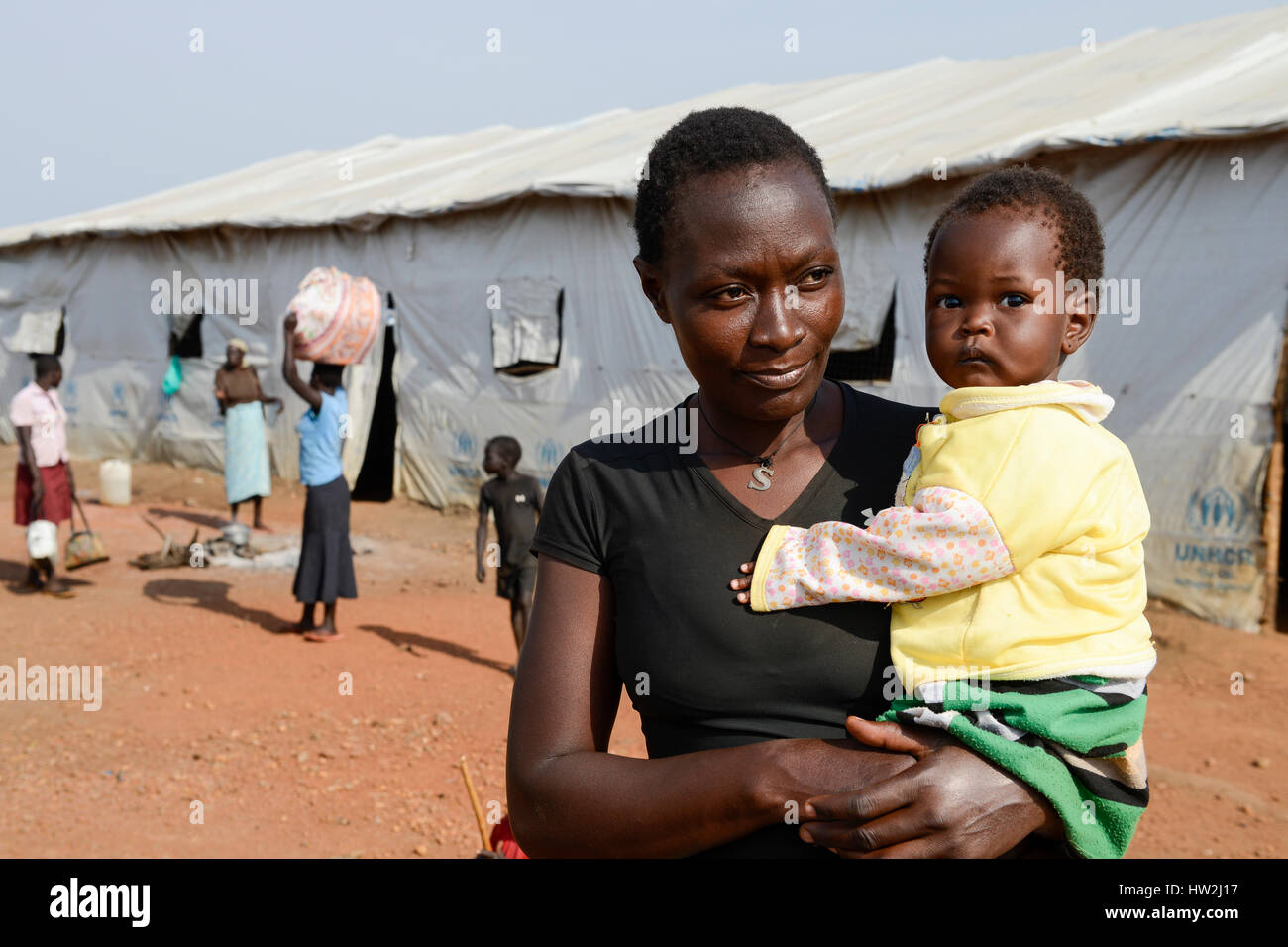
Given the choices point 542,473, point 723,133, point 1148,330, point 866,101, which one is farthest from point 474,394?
point 723,133

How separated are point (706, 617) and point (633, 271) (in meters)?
9.70

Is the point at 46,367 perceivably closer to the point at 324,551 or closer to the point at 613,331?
the point at 324,551

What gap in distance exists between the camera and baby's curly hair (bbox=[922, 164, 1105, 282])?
1.71m

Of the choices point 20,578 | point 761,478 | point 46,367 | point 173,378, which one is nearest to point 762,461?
point 761,478

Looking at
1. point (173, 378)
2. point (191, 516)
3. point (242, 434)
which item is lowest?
point (191, 516)

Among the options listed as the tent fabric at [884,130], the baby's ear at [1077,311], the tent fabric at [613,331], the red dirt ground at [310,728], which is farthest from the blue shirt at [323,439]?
the baby's ear at [1077,311]

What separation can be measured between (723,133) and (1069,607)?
32.1 inches

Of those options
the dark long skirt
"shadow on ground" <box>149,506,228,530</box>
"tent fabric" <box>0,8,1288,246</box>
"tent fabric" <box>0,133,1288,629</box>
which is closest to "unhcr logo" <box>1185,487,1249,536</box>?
"tent fabric" <box>0,133,1288,629</box>

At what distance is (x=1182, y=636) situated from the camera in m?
7.20

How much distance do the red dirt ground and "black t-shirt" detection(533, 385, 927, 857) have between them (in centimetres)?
338

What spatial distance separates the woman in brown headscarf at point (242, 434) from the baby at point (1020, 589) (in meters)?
10.4

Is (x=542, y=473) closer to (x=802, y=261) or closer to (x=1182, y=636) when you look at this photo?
(x=1182, y=636)

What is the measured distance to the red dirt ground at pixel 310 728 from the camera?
15.3ft

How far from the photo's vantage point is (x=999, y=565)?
1.45 metres
